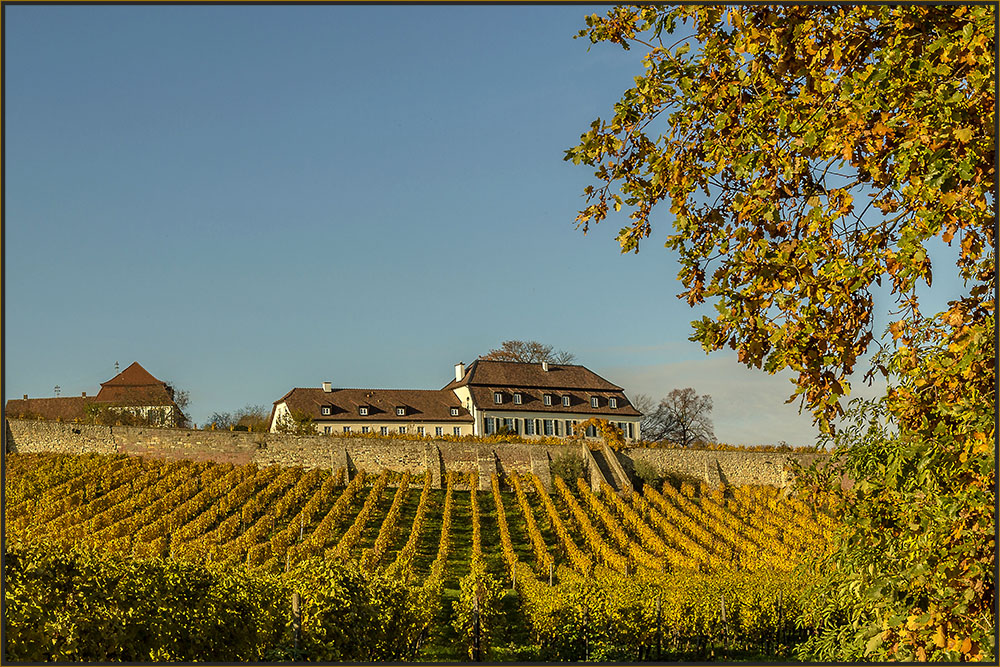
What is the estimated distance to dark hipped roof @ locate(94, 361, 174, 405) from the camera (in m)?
51.2

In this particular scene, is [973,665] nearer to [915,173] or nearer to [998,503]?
[998,503]

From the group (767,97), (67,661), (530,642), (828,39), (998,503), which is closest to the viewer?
(998,503)

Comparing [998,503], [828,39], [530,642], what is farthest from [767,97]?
[530,642]

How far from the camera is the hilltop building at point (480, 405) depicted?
46656mm

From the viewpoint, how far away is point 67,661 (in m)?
4.91

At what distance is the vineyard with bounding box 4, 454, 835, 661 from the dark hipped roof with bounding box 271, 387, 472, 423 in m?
11.9

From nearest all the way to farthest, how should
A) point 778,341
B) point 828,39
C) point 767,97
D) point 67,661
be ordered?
point 778,341 → point 767,97 → point 828,39 → point 67,661

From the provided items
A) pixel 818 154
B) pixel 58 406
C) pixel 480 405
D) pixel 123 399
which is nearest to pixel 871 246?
pixel 818 154

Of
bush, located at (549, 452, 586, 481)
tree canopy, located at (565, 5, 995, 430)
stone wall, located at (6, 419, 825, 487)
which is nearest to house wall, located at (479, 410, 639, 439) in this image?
stone wall, located at (6, 419, 825, 487)

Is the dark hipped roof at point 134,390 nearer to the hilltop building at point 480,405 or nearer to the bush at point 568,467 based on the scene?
the hilltop building at point 480,405

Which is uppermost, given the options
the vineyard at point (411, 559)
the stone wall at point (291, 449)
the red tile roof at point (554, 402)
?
the red tile roof at point (554, 402)

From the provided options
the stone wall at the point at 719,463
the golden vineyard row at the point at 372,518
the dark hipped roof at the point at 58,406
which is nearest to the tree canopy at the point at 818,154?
the golden vineyard row at the point at 372,518

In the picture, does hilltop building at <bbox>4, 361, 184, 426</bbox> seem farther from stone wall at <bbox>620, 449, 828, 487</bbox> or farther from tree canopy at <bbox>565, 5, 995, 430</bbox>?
tree canopy at <bbox>565, 5, 995, 430</bbox>

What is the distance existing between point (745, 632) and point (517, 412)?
33527 mm
